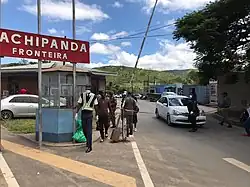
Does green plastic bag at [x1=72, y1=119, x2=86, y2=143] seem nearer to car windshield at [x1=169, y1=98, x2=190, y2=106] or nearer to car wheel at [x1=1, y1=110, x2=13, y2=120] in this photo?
car windshield at [x1=169, y1=98, x2=190, y2=106]

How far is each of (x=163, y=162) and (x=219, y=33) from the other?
12.3 meters

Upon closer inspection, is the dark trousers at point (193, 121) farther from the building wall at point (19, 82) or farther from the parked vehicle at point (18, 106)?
the building wall at point (19, 82)

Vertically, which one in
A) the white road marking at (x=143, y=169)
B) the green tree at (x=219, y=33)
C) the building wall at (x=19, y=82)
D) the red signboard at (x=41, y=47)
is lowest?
the white road marking at (x=143, y=169)

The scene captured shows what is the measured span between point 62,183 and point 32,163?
6.16 feet

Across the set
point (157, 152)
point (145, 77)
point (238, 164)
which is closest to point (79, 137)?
point (157, 152)

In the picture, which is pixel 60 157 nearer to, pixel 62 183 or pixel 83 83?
pixel 62 183

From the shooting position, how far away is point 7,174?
6.95 meters

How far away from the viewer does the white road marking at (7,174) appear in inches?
250

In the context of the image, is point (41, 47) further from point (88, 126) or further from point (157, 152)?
point (157, 152)

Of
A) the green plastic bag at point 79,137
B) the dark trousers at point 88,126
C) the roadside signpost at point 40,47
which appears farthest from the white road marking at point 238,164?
the roadside signpost at point 40,47

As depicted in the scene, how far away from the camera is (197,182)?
6648 millimetres

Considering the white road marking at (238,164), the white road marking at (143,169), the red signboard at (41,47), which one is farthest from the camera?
the red signboard at (41,47)

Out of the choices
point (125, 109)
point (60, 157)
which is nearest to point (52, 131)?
point (60, 157)

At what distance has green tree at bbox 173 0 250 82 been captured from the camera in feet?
60.4
